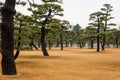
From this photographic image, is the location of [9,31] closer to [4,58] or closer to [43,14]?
[4,58]

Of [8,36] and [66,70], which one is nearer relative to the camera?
[8,36]

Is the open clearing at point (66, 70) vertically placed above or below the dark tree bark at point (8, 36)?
below

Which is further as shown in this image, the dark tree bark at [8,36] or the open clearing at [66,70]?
the dark tree bark at [8,36]

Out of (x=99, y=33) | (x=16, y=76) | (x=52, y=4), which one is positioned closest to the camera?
(x=16, y=76)

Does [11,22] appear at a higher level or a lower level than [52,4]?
lower

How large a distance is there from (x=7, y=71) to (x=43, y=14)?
65.2 feet

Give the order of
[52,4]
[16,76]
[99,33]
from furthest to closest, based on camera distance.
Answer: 1. [99,33]
2. [52,4]
3. [16,76]

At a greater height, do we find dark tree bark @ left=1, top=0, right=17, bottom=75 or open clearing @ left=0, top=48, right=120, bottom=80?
dark tree bark @ left=1, top=0, right=17, bottom=75

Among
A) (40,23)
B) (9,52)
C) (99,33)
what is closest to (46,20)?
(40,23)

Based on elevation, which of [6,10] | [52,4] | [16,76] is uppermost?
[52,4]

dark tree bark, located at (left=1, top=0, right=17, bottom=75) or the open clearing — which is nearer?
the open clearing

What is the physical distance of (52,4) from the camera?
3328 cm

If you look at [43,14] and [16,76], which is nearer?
[16,76]

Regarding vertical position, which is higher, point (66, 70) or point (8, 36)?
point (8, 36)
